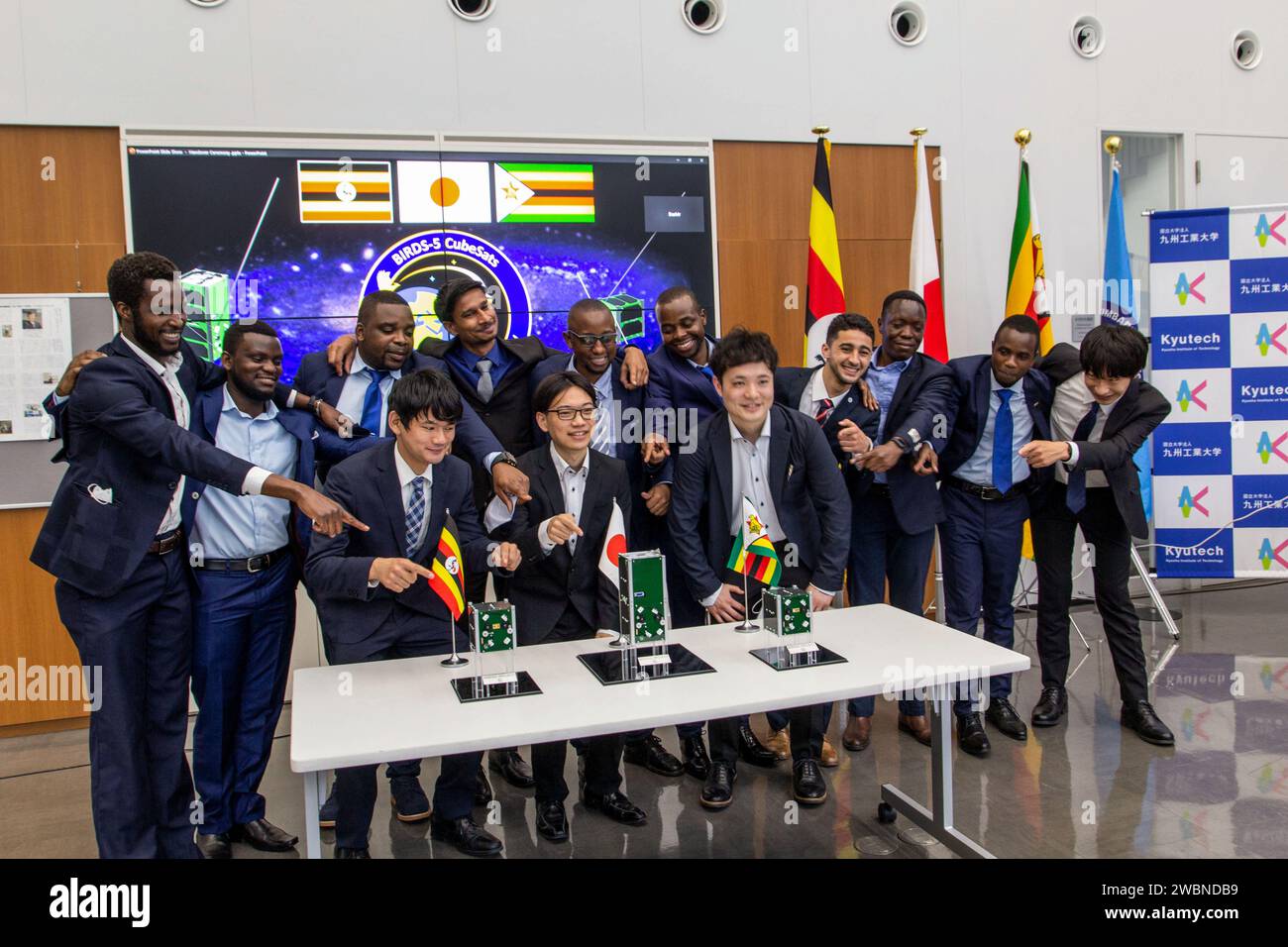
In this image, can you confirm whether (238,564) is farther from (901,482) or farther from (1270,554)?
(1270,554)

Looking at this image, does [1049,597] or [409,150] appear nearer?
[1049,597]

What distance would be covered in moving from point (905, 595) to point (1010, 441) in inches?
28.9

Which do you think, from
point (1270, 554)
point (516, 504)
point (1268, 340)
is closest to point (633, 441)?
point (516, 504)

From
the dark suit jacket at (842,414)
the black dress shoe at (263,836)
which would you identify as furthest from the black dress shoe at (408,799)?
the dark suit jacket at (842,414)

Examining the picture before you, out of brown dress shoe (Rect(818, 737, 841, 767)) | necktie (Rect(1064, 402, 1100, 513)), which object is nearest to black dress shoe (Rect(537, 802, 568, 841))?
brown dress shoe (Rect(818, 737, 841, 767))

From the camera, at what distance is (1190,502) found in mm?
5578

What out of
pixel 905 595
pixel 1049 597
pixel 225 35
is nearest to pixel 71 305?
pixel 225 35

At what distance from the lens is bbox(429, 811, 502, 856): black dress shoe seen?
10.0 ft

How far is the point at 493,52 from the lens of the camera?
5113 millimetres

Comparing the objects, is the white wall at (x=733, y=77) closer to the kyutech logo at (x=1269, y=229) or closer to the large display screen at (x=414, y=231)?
the large display screen at (x=414, y=231)

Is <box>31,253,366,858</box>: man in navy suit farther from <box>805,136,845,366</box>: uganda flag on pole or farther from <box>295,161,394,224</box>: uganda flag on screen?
<box>805,136,845,366</box>: uganda flag on pole

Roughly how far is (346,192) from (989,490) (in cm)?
334
